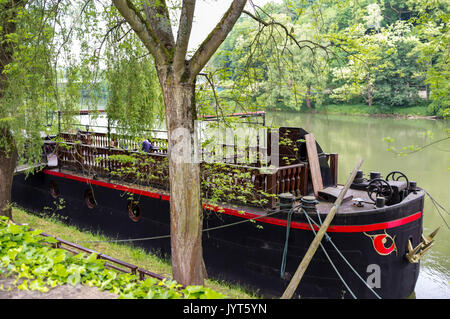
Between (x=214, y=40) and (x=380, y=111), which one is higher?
(x=214, y=40)

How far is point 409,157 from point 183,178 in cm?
2002

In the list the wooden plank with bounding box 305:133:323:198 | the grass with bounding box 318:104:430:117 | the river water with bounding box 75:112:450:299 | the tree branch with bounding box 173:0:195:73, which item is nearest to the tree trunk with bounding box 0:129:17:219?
the river water with bounding box 75:112:450:299

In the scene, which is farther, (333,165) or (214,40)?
(333,165)

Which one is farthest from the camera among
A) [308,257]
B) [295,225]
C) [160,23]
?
[295,225]

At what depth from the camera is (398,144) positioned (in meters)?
26.6

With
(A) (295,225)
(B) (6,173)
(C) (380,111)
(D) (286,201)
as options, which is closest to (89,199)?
(B) (6,173)

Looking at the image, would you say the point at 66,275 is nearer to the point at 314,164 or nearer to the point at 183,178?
the point at 183,178

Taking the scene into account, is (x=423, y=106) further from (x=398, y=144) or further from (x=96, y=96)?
(x=96, y=96)

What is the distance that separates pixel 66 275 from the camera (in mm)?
4320

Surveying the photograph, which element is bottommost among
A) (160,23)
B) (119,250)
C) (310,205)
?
(119,250)

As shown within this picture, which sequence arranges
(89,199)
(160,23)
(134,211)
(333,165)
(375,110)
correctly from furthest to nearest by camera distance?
1. (375,110)
2. (89,199)
3. (134,211)
4. (333,165)
5. (160,23)

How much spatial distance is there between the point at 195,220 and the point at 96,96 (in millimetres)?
3911

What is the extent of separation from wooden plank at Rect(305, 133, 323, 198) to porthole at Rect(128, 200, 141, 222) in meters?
Result: 4.48
